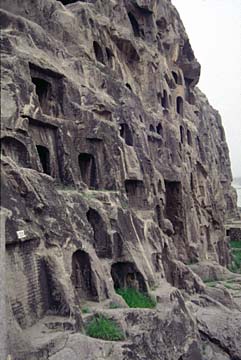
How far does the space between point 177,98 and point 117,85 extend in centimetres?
1195

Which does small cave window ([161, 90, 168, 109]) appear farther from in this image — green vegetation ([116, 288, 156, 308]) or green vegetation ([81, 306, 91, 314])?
green vegetation ([81, 306, 91, 314])

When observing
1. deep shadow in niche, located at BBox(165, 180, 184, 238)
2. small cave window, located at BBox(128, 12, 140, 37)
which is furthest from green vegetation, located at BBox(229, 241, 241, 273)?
small cave window, located at BBox(128, 12, 140, 37)

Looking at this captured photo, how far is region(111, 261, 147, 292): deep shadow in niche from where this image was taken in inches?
591

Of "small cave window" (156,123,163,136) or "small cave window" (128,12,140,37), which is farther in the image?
"small cave window" (128,12,140,37)

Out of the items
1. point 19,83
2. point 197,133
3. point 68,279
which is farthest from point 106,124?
point 197,133

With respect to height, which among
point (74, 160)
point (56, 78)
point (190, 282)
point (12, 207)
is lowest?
point (190, 282)

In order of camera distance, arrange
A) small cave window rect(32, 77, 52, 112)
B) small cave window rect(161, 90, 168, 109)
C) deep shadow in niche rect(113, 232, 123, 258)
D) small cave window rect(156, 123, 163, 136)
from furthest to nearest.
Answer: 1. small cave window rect(161, 90, 168, 109)
2. small cave window rect(156, 123, 163, 136)
3. small cave window rect(32, 77, 52, 112)
4. deep shadow in niche rect(113, 232, 123, 258)

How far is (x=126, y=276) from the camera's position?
49.6 feet

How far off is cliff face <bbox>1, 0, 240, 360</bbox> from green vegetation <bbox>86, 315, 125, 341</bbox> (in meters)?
0.40

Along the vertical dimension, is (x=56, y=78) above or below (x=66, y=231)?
above

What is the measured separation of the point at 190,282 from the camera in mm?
20250

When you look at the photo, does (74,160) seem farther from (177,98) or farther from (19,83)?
(177,98)

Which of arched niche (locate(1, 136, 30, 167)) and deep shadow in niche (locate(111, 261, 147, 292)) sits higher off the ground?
arched niche (locate(1, 136, 30, 167))

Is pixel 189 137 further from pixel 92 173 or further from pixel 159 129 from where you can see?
pixel 92 173
